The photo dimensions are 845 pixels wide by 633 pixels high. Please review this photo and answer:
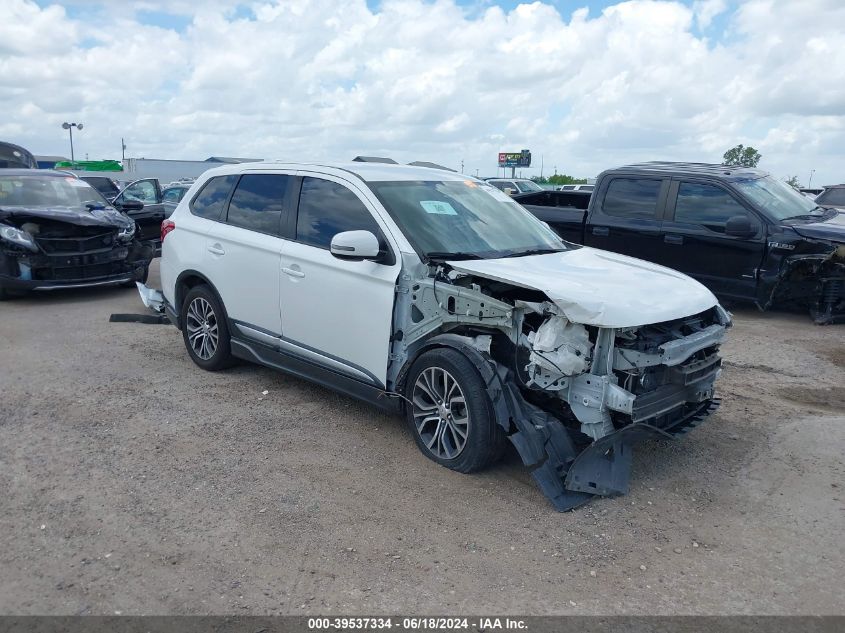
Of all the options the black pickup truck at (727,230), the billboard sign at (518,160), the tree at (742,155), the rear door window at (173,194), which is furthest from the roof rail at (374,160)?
the billboard sign at (518,160)

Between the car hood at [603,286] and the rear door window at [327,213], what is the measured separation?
2.87 feet

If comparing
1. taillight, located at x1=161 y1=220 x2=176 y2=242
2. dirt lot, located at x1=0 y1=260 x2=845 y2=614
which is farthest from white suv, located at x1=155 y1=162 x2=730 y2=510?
taillight, located at x1=161 y1=220 x2=176 y2=242

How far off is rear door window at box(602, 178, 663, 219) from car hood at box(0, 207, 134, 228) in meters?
6.75

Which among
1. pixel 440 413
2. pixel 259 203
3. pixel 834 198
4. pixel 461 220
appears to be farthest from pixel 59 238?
pixel 834 198

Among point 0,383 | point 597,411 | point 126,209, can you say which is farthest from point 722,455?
point 126,209

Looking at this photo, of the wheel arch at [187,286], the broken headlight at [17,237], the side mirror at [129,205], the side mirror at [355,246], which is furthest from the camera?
the side mirror at [129,205]

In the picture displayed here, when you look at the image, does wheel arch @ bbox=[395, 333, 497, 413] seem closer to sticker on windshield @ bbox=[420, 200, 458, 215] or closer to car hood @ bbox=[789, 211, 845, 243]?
sticker on windshield @ bbox=[420, 200, 458, 215]

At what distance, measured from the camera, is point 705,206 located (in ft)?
29.7

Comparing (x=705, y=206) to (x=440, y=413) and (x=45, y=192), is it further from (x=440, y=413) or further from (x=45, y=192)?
(x=45, y=192)

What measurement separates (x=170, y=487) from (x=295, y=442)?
95cm

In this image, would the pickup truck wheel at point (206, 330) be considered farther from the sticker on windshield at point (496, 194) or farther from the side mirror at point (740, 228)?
the side mirror at point (740, 228)

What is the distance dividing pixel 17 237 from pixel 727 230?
28.7 feet

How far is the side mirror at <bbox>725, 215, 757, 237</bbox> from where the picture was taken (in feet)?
28.0

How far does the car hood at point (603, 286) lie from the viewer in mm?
3941
